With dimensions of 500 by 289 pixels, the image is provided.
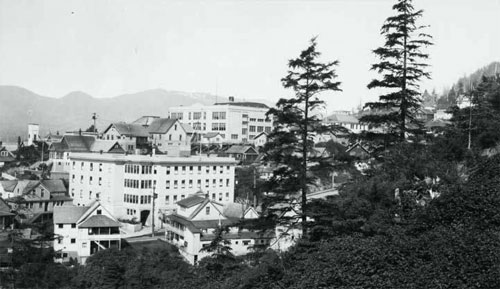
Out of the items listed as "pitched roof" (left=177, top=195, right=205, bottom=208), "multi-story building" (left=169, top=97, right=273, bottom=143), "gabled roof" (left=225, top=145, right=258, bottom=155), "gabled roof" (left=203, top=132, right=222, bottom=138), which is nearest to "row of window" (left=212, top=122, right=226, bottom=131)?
"multi-story building" (left=169, top=97, right=273, bottom=143)

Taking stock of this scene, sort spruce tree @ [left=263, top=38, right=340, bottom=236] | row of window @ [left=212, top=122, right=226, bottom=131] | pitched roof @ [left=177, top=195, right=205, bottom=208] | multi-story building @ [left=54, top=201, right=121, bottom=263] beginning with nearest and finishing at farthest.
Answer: spruce tree @ [left=263, top=38, right=340, bottom=236], multi-story building @ [left=54, top=201, right=121, bottom=263], pitched roof @ [left=177, top=195, right=205, bottom=208], row of window @ [left=212, top=122, right=226, bottom=131]

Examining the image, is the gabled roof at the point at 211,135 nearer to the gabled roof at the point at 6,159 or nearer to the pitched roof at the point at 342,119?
the pitched roof at the point at 342,119

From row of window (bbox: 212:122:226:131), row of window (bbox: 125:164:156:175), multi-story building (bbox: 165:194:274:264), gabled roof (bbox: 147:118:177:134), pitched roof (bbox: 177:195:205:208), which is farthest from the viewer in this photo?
row of window (bbox: 212:122:226:131)

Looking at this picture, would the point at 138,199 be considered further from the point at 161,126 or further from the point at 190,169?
the point at 161,126

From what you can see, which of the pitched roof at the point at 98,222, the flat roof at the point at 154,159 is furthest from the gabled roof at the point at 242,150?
the pitched roof at the point at 98,222

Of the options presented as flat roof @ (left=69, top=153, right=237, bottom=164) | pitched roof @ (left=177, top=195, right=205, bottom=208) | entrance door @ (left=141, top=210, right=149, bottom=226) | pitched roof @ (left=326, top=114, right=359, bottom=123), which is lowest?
entrance door @ (left=141, top=210, right=149, bottom=226)

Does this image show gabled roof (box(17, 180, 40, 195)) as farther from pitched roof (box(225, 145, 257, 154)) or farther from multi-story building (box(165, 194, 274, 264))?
pitched roof (box(225, 145, 257, 154))
